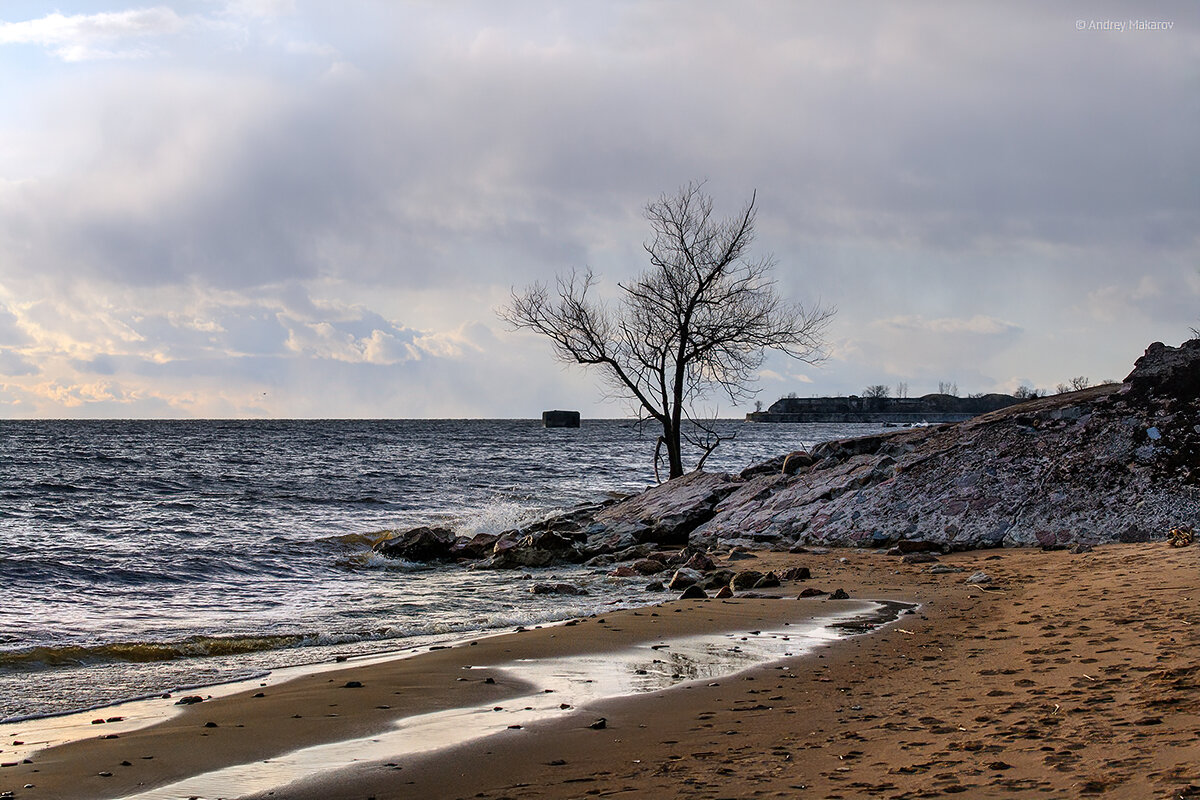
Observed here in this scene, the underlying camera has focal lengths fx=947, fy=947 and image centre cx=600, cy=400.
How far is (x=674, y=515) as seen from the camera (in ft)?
57.3

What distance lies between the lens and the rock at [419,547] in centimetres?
1641

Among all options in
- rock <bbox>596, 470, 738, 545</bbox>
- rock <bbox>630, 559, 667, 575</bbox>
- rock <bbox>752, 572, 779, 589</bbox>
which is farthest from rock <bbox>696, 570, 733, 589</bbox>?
rock <bbox>596, 470, 738, 545</bbox>

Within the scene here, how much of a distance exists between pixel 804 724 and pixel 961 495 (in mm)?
10060

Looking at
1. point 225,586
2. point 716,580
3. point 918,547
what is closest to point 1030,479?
point 918,547

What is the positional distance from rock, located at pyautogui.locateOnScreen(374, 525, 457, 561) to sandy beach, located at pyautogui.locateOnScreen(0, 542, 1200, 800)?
8345 mm

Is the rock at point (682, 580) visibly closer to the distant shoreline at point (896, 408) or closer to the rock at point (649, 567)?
the rock at point (649, 567)

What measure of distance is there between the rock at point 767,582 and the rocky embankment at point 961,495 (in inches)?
2.1

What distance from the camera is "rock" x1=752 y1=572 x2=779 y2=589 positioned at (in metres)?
10.9

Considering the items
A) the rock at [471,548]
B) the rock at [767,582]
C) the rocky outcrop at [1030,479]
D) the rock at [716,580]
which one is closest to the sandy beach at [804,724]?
the rock at [767,582]

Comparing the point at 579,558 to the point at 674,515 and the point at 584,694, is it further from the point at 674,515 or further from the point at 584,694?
the point at 584,694

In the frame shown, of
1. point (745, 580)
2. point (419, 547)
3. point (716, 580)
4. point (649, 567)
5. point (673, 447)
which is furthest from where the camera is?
point (673, 447)

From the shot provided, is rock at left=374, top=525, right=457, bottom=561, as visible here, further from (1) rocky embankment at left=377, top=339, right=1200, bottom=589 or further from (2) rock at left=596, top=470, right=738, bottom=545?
(2) rock at left=596, top=470, right=738, bottom=545

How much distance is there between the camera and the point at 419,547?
16.5 m

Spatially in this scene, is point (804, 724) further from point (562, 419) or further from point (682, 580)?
point (562, 419)
